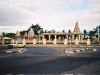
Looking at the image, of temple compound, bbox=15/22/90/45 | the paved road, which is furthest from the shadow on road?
temple compound, bbox=15/22/90/45

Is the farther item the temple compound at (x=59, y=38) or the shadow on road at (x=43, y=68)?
the temple compound at (x=59, y=38)

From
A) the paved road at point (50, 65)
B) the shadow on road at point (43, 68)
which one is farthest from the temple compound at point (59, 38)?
the shadow on road at point (43, 68)

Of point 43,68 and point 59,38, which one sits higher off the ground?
point 59,38

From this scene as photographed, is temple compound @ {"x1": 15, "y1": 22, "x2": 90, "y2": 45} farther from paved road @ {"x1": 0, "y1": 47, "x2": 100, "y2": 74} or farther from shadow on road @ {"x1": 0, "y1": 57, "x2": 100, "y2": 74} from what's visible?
shadow on road @ {"x1": 0, "y1": 57, "x2": 100, "y2": 74}

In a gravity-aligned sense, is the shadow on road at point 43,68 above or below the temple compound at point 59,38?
below

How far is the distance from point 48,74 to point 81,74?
1.53 metres

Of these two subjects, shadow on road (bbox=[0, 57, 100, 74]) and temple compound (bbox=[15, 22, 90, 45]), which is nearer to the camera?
shadow on road (bbox=[0, 57, 100, 74])

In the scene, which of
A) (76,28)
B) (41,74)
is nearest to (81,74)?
(41,74)

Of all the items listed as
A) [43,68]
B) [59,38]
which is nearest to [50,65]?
[43,68]

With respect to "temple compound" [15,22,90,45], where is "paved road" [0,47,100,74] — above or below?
below

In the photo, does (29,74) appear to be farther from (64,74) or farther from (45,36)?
(45,36)

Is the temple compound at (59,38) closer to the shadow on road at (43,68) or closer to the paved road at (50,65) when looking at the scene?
the paved road at (50,65)

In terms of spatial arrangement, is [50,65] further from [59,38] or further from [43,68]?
[59,38]

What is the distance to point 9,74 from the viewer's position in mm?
8438
